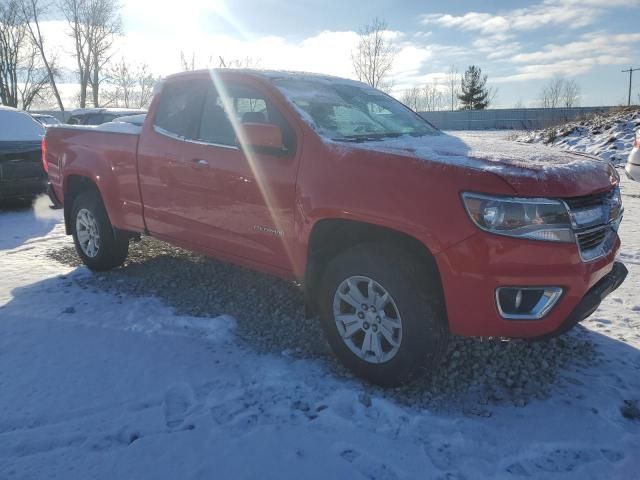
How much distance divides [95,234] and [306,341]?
2624mm

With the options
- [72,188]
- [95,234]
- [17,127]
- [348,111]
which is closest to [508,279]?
[348,111]

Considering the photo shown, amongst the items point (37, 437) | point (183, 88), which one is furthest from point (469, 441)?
point (183, 88)

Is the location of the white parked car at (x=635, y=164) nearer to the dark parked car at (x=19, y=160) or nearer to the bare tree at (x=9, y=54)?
the dark parked car at (x=19, y=160)

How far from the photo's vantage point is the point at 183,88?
4320 millimetres

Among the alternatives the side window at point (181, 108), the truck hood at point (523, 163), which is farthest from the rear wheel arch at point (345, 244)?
the side window at point (181, 108)

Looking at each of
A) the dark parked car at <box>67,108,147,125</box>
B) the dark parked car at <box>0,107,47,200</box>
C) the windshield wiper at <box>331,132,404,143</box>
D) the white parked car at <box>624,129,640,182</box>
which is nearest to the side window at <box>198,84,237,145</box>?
the windshield wiper at <box>331,132,404,143</box>

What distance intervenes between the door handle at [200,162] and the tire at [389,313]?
1282 millimetres

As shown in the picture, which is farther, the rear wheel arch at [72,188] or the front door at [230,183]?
the rear wheel arch at [72,188]

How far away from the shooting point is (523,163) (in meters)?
2.68

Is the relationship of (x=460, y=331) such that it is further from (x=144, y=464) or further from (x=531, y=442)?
(x=144, y=464)

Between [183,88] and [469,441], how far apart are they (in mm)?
3440

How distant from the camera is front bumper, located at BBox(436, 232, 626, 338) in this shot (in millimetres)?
2473

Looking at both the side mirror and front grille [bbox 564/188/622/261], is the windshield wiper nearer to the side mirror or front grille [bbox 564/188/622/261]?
the side mirror

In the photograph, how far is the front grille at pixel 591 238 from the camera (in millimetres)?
2594
